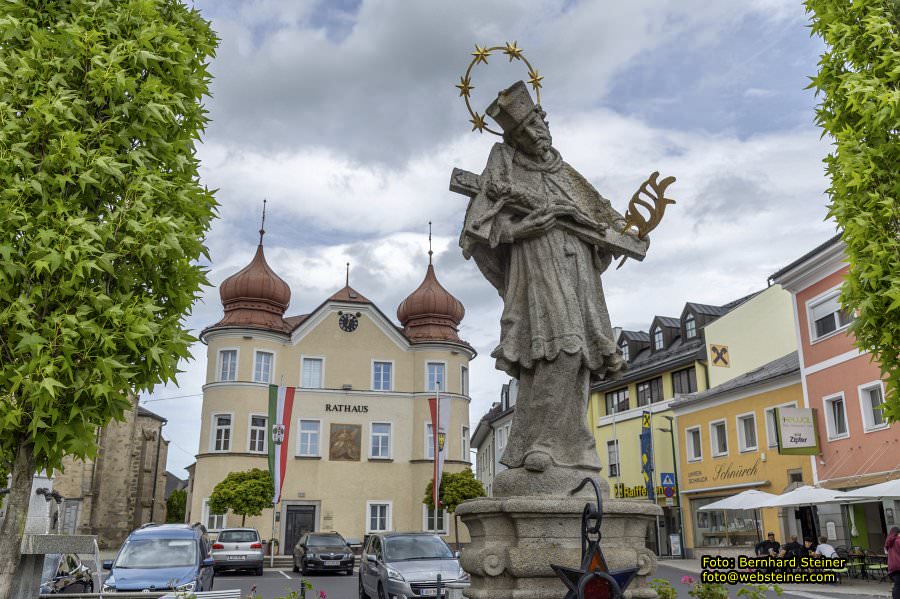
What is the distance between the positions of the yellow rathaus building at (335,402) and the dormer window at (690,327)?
1233 centimetres

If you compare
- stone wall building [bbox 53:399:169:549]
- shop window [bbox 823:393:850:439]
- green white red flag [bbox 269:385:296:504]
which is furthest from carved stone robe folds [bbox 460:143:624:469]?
stone wall building [bbox 53:399:169:549]

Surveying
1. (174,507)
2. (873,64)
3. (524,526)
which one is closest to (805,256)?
(873,64)

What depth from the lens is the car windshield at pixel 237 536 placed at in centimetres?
2686

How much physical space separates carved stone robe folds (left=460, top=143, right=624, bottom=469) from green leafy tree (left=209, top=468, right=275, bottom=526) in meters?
30.0

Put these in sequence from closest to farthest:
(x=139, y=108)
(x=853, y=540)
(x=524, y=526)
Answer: (x=524, y=526)
(x=139, y=108)
(x=853, y=540)

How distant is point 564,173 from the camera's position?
257 inches

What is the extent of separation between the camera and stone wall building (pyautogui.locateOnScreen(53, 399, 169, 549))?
1770 inches

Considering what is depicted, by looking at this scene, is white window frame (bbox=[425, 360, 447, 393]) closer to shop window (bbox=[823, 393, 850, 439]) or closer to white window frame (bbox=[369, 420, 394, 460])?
white window frame (bbox=[369, 420, 394, 460])

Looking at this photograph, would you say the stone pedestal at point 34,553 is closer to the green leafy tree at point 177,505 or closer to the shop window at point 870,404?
the shop window at point 870,404

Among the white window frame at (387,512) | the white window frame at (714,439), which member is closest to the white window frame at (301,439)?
the white window frame at (387,512)

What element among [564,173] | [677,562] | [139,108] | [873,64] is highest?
[873,64]

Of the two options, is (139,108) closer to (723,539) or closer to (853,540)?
(853,540)

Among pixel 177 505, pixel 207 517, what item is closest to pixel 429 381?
pixel 207 517

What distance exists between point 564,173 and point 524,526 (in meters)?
2.99
